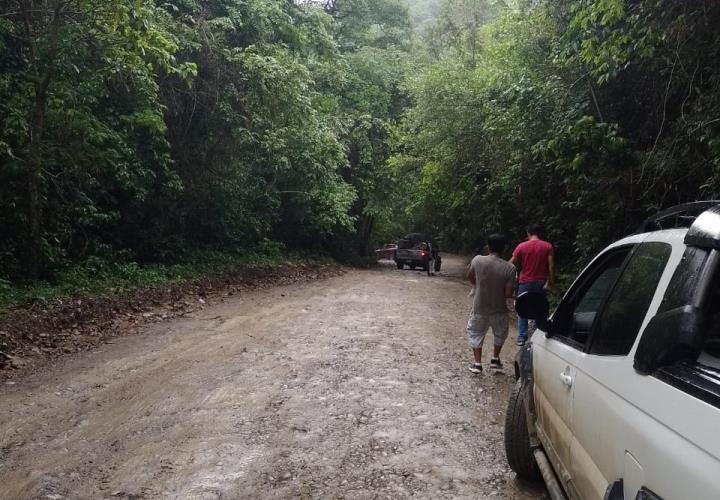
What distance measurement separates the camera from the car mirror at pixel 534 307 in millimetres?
3701

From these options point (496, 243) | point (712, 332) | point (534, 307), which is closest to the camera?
point (712, 332)

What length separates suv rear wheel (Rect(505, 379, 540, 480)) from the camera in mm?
4410

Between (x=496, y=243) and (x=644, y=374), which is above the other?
(x=496, y=243)

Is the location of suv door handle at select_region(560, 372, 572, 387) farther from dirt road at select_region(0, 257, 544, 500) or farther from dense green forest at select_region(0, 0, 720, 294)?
dense green forest at select_region(0, 0, 720, 294)

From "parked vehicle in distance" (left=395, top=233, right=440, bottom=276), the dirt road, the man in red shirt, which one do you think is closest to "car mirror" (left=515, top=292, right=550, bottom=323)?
the dirt road

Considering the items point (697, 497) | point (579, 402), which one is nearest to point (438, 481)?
point (579, 402)

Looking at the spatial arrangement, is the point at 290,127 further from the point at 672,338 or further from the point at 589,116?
the point at 672,338

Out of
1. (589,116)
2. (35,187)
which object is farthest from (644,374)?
(35,187)

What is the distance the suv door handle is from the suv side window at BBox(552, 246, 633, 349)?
19 cm

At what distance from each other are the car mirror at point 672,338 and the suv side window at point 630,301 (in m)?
0.36

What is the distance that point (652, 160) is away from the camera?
27.9ft

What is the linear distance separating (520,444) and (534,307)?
51.9 inches

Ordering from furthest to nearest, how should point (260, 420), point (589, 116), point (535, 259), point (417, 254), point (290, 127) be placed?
point (417, 254)
point (290, 127)
point (589, 116)
point (535, 259)
point (260, 420)

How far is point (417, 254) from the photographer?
31.1 metres
